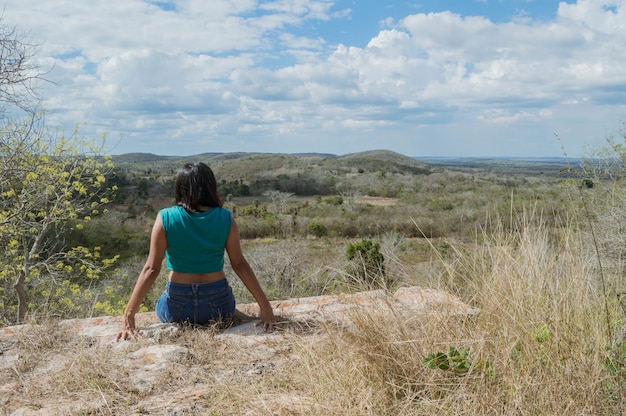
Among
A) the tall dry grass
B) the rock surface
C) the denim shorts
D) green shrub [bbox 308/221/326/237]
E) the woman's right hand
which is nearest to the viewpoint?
the tall dry grass

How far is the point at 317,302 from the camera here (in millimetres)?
3510

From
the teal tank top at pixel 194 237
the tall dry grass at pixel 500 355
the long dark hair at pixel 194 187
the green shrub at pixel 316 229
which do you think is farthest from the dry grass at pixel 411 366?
the green shrub at pixel 316 229

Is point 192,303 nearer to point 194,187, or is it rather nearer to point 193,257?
point 193,257

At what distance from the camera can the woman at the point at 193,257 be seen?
291 centimetres

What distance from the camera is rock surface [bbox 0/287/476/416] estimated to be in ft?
7.07

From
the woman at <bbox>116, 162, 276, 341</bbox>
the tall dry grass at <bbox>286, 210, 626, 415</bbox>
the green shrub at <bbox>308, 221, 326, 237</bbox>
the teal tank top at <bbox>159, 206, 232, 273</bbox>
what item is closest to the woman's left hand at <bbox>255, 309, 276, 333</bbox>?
the woman at <bbox>116, 162, 276, 341</bbox>

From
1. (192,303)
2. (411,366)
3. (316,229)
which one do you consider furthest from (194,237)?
(316,229)

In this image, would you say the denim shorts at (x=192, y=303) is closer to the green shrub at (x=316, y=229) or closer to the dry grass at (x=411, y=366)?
the dry grass at (x=411, y=366)

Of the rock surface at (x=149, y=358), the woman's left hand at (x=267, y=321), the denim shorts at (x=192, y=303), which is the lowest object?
the rock surface at (x=149, y=358)

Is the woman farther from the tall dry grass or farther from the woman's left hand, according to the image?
the tall dry grass

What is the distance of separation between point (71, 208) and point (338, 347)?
24.5 feet

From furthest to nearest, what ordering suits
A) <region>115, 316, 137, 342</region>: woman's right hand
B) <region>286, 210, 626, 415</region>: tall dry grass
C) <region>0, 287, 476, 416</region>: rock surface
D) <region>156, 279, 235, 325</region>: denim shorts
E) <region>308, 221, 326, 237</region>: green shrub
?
<region>308, 221, 326, 237</region>: green shrub, <region>156, 279, 235, 325</region>: denim shorts, <region>115, 316, 137, 342</region>: woman's right hand, <region>0, 287, 476, 416</region>: rock surface, <region>286, 210, 626, 415</region>: tall dry grass

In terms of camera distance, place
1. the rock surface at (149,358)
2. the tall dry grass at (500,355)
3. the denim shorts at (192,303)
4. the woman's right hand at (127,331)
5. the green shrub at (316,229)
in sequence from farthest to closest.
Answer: the green shrub at (316,229) → the denim shorts at (192,303) → the woman's right hand at (127,331) → the rock surface at (149,358) → the tall dry grass at (500,355)

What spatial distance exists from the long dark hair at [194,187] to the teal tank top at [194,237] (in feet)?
0.15
